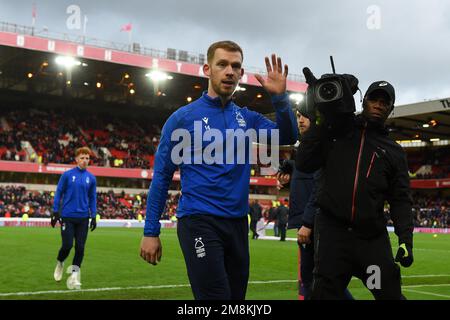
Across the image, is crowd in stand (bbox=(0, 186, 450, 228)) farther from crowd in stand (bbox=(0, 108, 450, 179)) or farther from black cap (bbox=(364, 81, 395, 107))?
black cap (bbox=(364, 81, 395, 107))

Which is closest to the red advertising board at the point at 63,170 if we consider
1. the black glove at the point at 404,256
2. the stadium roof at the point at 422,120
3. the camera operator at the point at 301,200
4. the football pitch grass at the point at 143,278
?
the stadium roof at the point at 422,120

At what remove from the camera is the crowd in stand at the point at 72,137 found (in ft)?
148

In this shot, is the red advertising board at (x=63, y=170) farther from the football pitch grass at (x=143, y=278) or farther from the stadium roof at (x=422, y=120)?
the football pitch grass at (x=143, y=278)

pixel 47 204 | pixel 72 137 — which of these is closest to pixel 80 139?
pixel 72 137

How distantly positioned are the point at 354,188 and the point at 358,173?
4.4 inches

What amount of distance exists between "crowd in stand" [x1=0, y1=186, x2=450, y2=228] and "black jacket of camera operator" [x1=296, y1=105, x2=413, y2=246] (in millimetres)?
33494

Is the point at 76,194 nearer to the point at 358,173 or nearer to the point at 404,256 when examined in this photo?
the point at 358,173

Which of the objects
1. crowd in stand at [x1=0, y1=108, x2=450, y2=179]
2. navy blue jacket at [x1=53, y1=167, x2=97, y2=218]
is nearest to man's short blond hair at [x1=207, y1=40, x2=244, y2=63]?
navy blue jacket at [x1=53, y1=167, x2=97, y2=218]

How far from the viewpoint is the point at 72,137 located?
49312mm

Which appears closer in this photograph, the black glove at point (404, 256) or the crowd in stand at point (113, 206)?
the black glove at point (404, 256)

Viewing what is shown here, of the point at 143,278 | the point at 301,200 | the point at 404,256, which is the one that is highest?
the point at 301,200

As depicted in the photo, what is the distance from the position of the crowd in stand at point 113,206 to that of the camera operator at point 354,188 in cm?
3351
